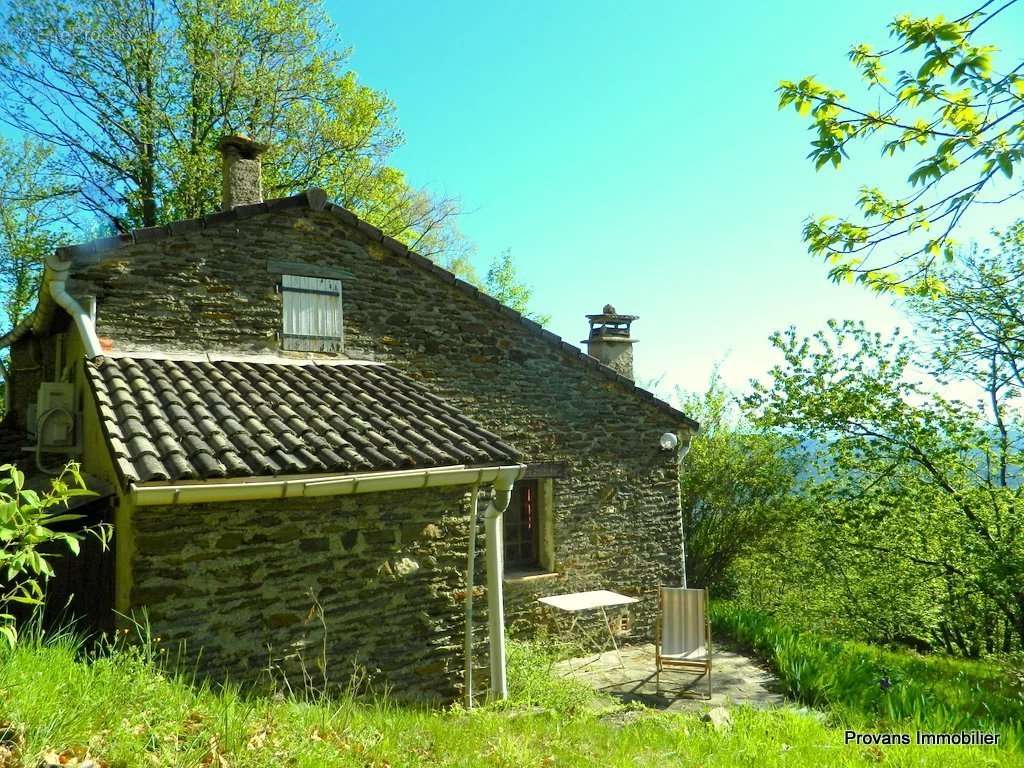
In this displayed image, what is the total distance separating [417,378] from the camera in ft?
27.5

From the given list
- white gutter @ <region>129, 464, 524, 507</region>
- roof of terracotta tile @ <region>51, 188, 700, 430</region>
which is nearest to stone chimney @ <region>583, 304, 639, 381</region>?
roof of terracotta tile @ <region>51, 188, 700, 430</region>

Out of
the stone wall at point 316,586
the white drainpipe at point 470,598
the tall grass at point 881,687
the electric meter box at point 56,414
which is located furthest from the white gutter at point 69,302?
the tall grass at point 881,687

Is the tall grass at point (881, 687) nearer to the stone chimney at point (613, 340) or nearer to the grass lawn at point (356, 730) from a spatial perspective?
the grass lawn at point (356, 730)

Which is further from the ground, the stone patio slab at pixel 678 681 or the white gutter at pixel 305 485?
the white gutter at pixel 305 485

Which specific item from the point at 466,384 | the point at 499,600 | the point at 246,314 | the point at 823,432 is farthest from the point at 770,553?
the point at 246,314

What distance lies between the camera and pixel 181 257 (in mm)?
7074

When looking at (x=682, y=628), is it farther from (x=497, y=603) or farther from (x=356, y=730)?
(x=356, y=730)

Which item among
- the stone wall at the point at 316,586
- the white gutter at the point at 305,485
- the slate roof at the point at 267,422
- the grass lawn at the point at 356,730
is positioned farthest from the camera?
the slate roof at the point at 267,422

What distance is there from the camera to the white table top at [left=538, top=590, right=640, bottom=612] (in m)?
7.79

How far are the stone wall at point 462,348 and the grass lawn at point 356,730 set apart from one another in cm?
286

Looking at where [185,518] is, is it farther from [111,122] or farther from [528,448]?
[111,122]

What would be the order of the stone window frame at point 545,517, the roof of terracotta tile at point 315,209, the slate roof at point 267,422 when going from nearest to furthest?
the slate roof at point 267,422
the roof of terracotta tile at point 315,209
the stone window frame at point 545,517

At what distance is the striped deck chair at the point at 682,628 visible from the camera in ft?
24.8

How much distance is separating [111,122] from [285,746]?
15.2 metres
